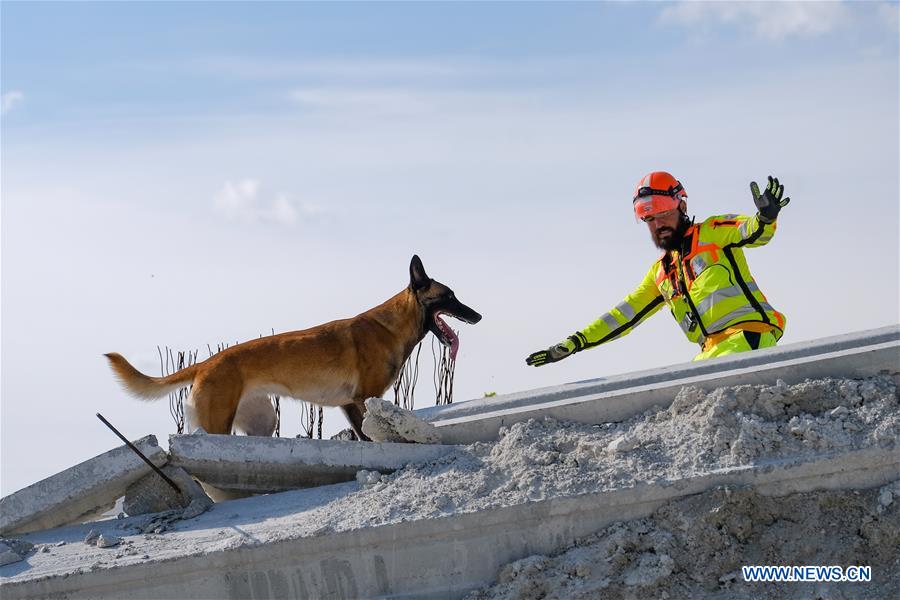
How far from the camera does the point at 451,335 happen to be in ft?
28.4

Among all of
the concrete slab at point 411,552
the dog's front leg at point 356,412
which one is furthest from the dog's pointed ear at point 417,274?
the concrete slab at point 411,552

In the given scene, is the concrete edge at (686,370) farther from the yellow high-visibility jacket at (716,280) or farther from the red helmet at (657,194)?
the red helmet at (657,194)

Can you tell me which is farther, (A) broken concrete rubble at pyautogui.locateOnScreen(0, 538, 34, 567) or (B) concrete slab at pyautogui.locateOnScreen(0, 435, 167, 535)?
(B) concrete slab at pyautogui.locateOnScreen(0, 435, 167, 535)

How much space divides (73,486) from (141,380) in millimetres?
1807

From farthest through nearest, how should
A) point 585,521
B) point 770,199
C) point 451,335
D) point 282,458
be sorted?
1. point 451,335
2. point 770,199
3. point 282,458
4. point 585,521

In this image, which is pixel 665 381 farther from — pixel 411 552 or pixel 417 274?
pixel 417 274

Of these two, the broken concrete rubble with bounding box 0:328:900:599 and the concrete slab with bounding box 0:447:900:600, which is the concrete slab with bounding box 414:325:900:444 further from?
the concrete slab with bounding box 0:447:900:600

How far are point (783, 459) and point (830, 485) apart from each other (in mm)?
230

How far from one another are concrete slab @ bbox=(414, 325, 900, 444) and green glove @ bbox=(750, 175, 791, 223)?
0.87 m

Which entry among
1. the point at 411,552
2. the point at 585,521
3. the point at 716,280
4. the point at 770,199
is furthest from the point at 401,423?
the point at 770,199

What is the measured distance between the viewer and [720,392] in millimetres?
4992

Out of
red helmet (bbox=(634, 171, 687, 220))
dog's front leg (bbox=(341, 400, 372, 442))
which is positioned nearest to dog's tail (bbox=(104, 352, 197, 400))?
dog's front leg (bbox=(341, 400, 372, 442))

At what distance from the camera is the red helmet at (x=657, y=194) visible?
6477mm

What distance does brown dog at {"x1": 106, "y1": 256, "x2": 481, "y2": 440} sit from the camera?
7.02 meters
